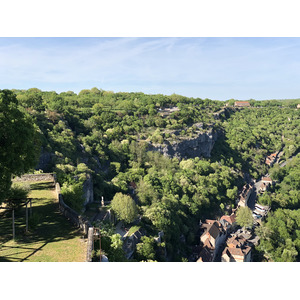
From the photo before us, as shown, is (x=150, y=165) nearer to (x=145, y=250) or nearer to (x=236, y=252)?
(x=236, y=252)

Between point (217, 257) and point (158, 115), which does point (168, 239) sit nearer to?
point (217, 257)

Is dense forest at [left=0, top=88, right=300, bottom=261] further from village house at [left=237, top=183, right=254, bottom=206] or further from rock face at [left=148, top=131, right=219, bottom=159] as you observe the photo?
village house at [left=237, top=183, right=254, bottom=206]

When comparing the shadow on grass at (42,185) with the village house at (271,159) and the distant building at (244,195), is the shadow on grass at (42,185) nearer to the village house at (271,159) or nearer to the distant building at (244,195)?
the distant building at (244,195)

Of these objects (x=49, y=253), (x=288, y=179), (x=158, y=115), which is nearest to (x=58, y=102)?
(x=158, y=115)

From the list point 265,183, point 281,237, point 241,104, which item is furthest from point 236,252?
point 241,104

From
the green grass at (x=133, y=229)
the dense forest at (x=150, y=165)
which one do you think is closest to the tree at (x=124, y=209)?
the dense forest at (x=150, y=165)

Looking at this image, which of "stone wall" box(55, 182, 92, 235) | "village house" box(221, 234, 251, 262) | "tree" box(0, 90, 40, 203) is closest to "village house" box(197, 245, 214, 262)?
"village house" box(221, 234, 251, 262)
